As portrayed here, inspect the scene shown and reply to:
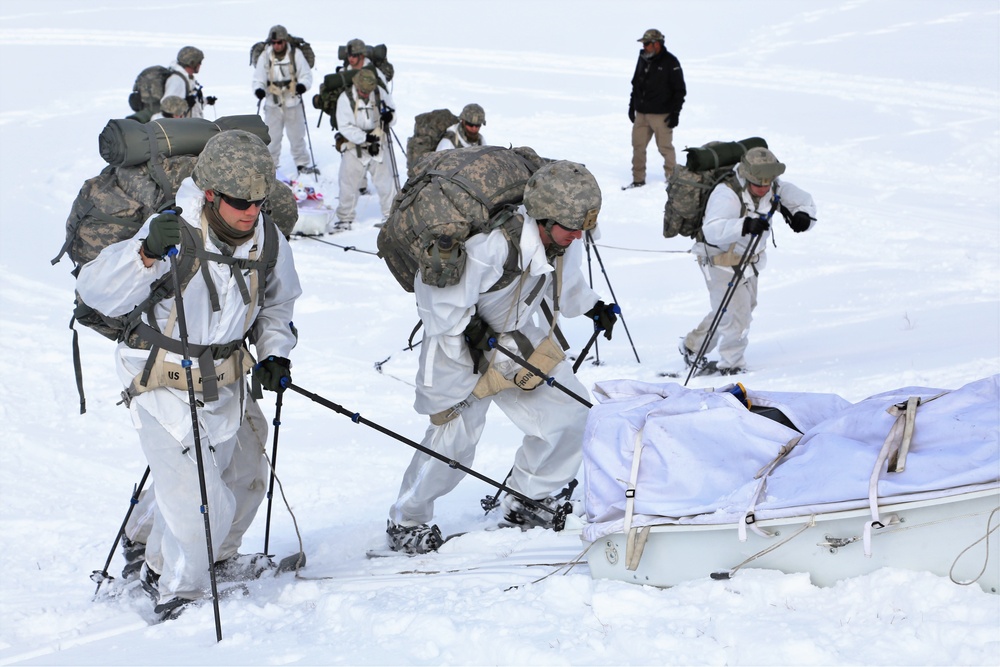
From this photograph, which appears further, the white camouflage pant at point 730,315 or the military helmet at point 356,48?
the military helmet at point 356,48

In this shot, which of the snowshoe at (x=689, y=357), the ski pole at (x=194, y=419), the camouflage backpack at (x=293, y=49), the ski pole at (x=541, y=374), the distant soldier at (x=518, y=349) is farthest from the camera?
the camouflage backpack at (x=293, y=49)

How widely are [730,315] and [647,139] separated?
629 centimetres

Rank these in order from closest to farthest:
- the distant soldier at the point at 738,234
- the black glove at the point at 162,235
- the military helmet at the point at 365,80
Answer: the black glove at the point at 162,235
the distant soldier at the point at 738,234
the military helmet at the point at 365,80

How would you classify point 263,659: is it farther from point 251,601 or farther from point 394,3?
point 394,3

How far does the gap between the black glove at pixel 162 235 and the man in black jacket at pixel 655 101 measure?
1079 centimetres

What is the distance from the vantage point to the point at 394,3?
26.7m

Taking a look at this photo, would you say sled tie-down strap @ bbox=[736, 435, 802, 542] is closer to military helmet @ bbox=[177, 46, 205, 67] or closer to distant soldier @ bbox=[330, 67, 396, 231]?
distant soldier @ bbox=[330, 67, 396, 231]

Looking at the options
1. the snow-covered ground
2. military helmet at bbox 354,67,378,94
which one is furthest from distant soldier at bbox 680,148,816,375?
military helmet at bbox 354,67,378,94

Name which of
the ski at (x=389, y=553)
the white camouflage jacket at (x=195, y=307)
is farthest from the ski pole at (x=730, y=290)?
the white camouflage jacket at (x=195, y=307)

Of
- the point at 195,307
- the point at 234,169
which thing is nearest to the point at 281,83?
the point at 195,307

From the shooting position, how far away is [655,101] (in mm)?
14445

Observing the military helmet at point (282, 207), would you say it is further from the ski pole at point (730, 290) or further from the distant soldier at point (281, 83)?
the distant soldier at point (281, 83)

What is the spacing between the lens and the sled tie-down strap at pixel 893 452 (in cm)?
348

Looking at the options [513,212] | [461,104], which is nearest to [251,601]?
[513,212]
